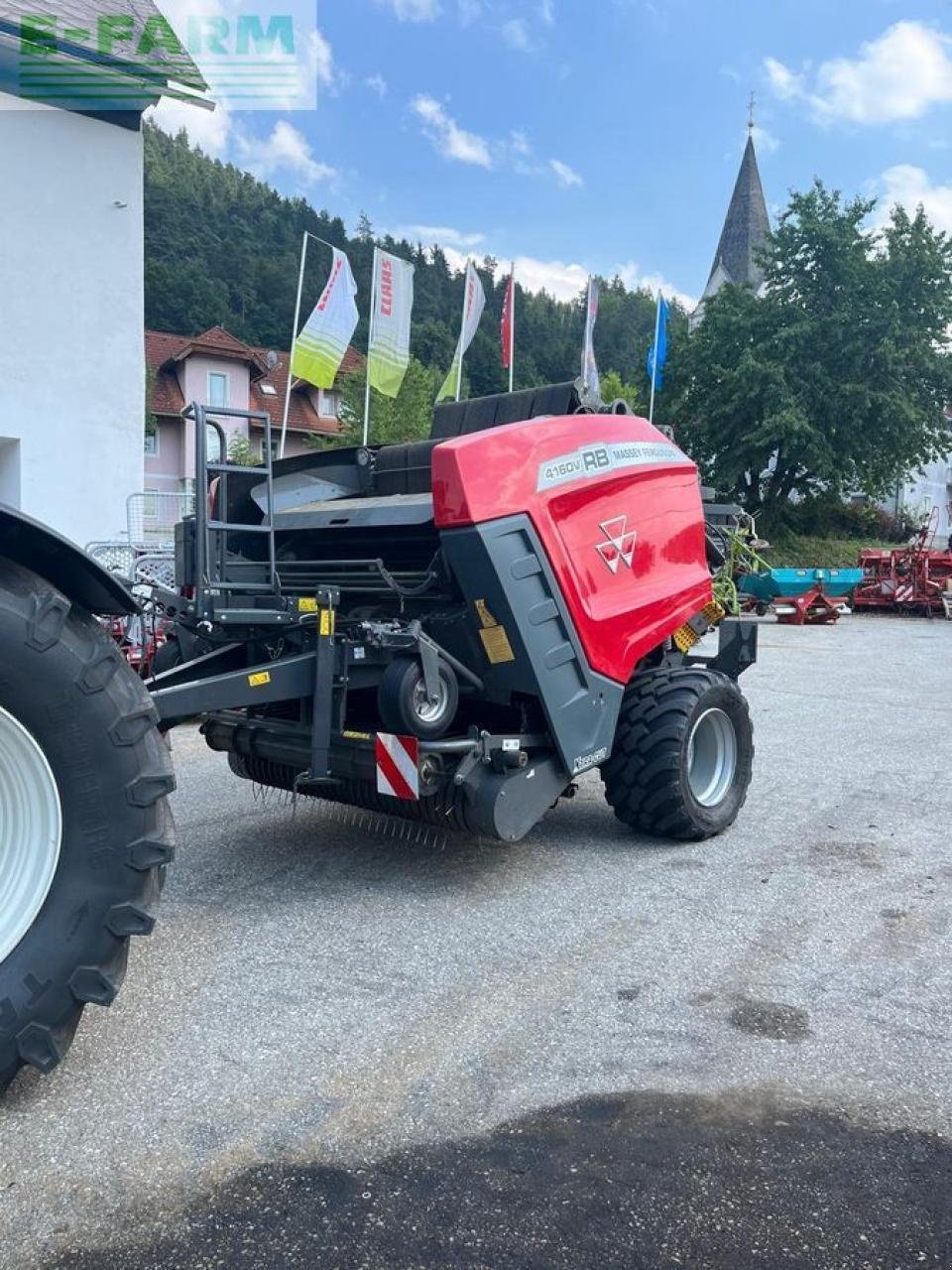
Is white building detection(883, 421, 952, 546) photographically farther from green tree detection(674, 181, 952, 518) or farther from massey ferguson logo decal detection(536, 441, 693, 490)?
massey ferguson logo decal detection(536, 441, 693, 490)

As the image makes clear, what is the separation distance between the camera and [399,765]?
4320 millimetres

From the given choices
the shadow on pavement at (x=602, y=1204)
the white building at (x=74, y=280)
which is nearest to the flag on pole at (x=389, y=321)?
the white building at (x=74, y=280)

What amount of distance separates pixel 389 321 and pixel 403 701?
1418cm

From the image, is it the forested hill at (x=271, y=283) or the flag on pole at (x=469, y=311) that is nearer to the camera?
the flag on pole at (x=469, y=311)

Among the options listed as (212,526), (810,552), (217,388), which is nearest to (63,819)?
(212,526)

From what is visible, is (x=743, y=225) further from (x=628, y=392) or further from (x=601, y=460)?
(x=601, y=460)

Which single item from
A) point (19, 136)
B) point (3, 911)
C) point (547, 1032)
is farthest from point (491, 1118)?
point (19, 136)

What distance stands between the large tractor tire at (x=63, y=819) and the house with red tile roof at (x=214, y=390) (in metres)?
35.3

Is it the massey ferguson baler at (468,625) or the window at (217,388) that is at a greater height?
the window at (217,388)

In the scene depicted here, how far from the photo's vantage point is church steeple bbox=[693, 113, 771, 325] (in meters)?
59.0

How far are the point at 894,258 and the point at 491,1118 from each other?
36252mm

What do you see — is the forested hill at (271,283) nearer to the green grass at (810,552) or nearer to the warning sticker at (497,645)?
the green grass at (810,552)

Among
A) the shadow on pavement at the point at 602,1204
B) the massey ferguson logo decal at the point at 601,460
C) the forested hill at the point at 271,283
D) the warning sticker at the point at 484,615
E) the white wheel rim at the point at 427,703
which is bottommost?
the shadow on pavement at the point at 602,1204

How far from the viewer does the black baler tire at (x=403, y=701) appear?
4.21m
